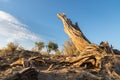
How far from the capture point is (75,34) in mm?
18469

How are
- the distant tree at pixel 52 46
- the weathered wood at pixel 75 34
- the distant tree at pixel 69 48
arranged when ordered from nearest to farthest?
1. the weathered wood at pixel 75 34
2. the distant tree at pixel 69 48
3. the distant tree at pixel 52 46

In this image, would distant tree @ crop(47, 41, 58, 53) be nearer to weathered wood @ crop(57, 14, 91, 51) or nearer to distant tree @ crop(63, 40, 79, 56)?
distant tree @ crop(63, 40, 79, 56)

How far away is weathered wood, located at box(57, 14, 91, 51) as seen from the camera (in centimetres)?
1788

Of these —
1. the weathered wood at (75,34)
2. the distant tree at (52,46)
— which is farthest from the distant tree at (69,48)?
the weathered wood at (75,34)

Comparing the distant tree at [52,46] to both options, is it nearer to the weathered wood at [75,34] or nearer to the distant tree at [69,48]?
the distant tree at [69,48]

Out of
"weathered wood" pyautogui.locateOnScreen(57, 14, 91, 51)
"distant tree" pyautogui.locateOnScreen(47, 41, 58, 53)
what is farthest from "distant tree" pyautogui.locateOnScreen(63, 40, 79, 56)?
"weathered wood" pyautogui.locateOnScreen(57, 14, 91, 51)

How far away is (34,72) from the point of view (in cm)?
1173

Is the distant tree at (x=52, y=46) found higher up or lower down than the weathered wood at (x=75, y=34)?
higher up

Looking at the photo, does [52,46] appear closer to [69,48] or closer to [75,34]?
[69,48]

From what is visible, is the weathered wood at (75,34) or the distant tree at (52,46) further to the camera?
the distant tree at (52,46)

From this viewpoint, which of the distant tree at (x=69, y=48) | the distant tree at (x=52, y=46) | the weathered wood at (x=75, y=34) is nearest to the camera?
the weathered wood at (x=75, y=34)

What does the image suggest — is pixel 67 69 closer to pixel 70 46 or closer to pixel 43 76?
pixel 43 76

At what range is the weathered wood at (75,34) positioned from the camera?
58.6ft

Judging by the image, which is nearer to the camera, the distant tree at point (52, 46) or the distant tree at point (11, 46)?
the distant tree at point (11, 46)
